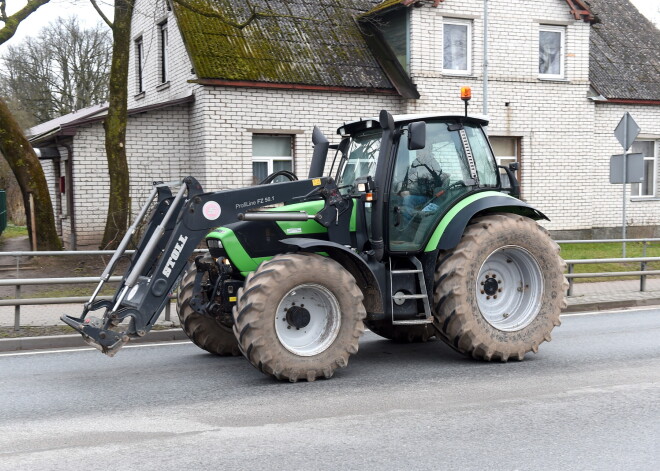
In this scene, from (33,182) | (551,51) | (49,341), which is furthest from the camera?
(551,51)

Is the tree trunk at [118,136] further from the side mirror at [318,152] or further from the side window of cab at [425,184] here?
the side window of cab at [425,184]

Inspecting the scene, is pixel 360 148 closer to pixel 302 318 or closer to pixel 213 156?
pixel 302 318

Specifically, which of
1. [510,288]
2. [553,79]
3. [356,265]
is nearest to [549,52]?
[553,79]

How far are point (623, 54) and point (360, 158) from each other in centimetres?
1832

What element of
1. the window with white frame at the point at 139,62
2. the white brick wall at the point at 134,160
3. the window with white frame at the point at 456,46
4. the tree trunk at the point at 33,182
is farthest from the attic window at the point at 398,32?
the tree trunk at the point at 33,182

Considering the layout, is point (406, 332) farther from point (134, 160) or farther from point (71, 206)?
point (71, 206)

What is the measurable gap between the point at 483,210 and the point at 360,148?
1.47 metres

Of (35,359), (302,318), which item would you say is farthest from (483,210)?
(35,359)

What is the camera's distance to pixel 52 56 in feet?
157

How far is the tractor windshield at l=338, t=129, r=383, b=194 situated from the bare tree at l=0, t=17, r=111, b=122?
39.8 meters

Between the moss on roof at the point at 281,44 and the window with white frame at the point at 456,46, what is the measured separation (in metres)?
1.84

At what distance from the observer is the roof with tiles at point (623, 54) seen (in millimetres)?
23219

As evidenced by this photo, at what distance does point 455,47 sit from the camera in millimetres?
20750

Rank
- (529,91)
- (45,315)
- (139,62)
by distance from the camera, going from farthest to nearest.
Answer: (139,62) < (529,91) < (45,315)
